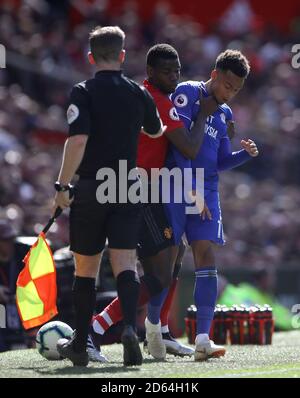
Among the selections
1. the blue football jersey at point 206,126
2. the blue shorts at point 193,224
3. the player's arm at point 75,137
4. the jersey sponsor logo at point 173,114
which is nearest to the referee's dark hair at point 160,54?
the blue football jersey at point 206,126

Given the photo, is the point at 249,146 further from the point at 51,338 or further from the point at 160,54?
the point at 51,338

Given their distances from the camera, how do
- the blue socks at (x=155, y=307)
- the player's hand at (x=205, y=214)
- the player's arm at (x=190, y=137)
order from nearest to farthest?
the player's arm at (x=190, y=137) < the player's hand at (x=205, y=214) < the blue socks at (x=155, y=307)

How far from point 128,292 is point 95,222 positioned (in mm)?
468

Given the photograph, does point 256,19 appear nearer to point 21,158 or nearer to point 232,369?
point 21,158

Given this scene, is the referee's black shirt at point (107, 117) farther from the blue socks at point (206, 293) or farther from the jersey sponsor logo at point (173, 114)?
the blue socks at point (206, 293)

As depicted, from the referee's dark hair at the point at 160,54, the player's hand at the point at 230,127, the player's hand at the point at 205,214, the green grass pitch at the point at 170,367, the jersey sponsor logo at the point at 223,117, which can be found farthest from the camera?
the player's hand at the point at 230,127

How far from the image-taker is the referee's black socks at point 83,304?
7.11m

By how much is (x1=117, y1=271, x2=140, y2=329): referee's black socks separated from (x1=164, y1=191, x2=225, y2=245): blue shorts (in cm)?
92

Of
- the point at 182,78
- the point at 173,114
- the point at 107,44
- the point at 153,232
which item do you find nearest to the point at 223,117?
the point at 173,114

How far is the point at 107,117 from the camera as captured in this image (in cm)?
691

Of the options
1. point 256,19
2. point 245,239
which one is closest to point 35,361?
point 245,239

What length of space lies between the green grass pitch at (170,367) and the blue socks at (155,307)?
10.9 inches

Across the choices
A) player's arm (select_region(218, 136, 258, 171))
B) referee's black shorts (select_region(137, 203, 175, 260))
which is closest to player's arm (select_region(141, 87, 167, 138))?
referee's black shorts (select_region(137, 203, 175, 260))

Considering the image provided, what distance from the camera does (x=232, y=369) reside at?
23.2 ft
